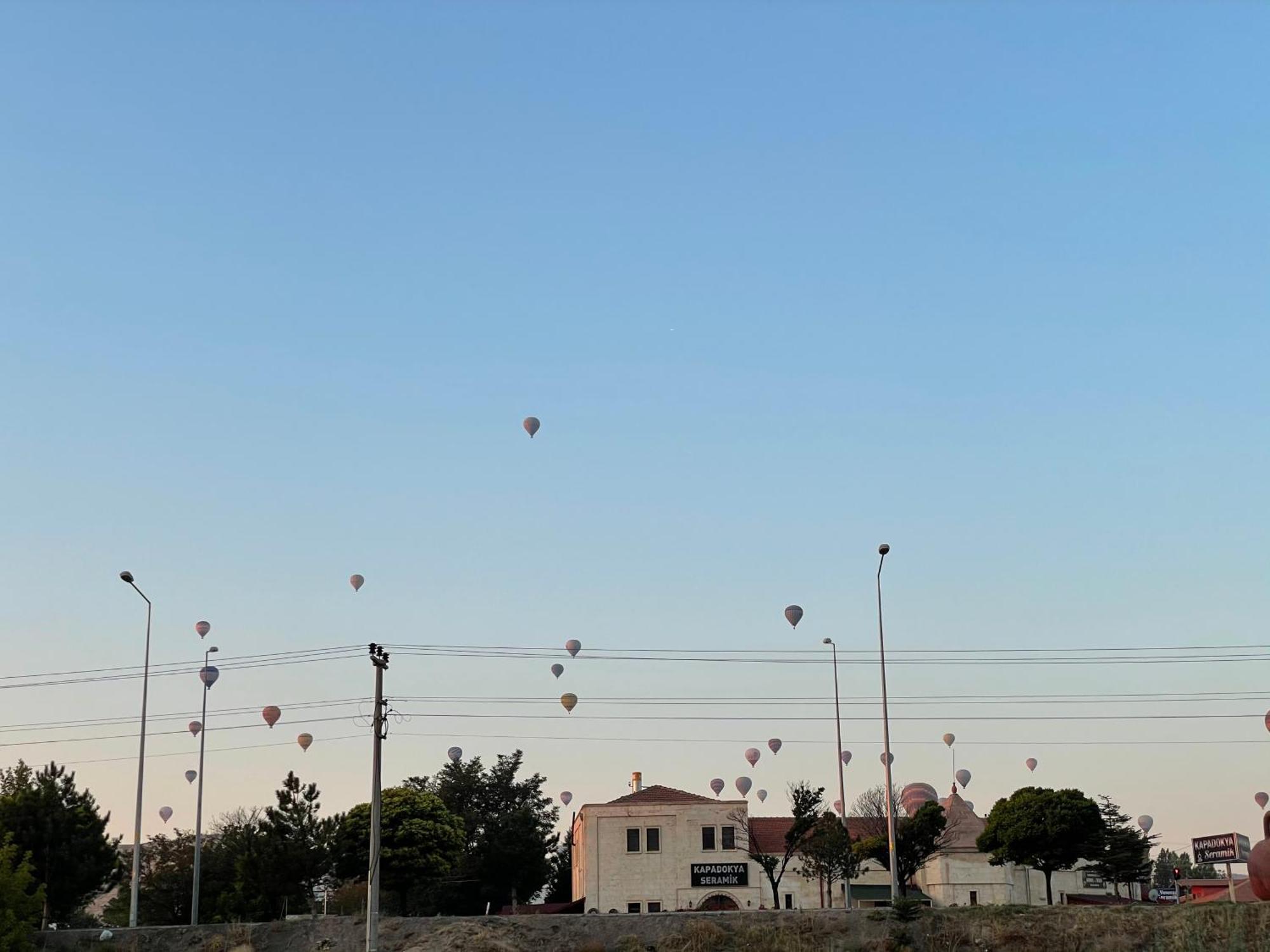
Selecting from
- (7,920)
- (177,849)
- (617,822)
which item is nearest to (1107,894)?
(617,822)

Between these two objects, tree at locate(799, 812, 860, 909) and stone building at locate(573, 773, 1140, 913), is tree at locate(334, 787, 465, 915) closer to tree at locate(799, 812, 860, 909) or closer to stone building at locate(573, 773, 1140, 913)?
stone building at locate(573, 773, 1140, 913)

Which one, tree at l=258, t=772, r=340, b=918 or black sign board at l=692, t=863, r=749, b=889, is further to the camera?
black sign board at l=692, t=863, r=749, b=889

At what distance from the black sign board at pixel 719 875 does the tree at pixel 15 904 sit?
36.1 metres

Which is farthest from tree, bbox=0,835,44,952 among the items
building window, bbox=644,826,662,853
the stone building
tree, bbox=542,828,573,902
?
tree, bbox=542,828,573,902

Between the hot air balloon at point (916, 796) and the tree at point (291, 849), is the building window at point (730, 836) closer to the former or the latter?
the hot air balloon at point (916, 796)

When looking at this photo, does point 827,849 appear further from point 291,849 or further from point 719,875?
point 291,849

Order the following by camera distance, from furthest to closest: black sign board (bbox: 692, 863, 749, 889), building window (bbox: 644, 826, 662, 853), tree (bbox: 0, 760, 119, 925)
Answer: building window (bbox: 644, 826, 662, 853)
black sign board (bbox: 692, 863, 749, 889)
tree (bbox: 0, 760, 119, 925)

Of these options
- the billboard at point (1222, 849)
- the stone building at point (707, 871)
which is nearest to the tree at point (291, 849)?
the stone building at point (707, 871)

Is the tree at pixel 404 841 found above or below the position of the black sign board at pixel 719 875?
above

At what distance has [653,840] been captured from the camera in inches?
2921

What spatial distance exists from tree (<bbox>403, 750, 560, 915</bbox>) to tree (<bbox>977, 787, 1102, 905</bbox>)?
35.0 meters

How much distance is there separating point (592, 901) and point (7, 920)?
115 feet

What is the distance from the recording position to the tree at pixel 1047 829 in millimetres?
58625

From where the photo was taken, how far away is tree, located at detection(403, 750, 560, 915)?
283 ft
